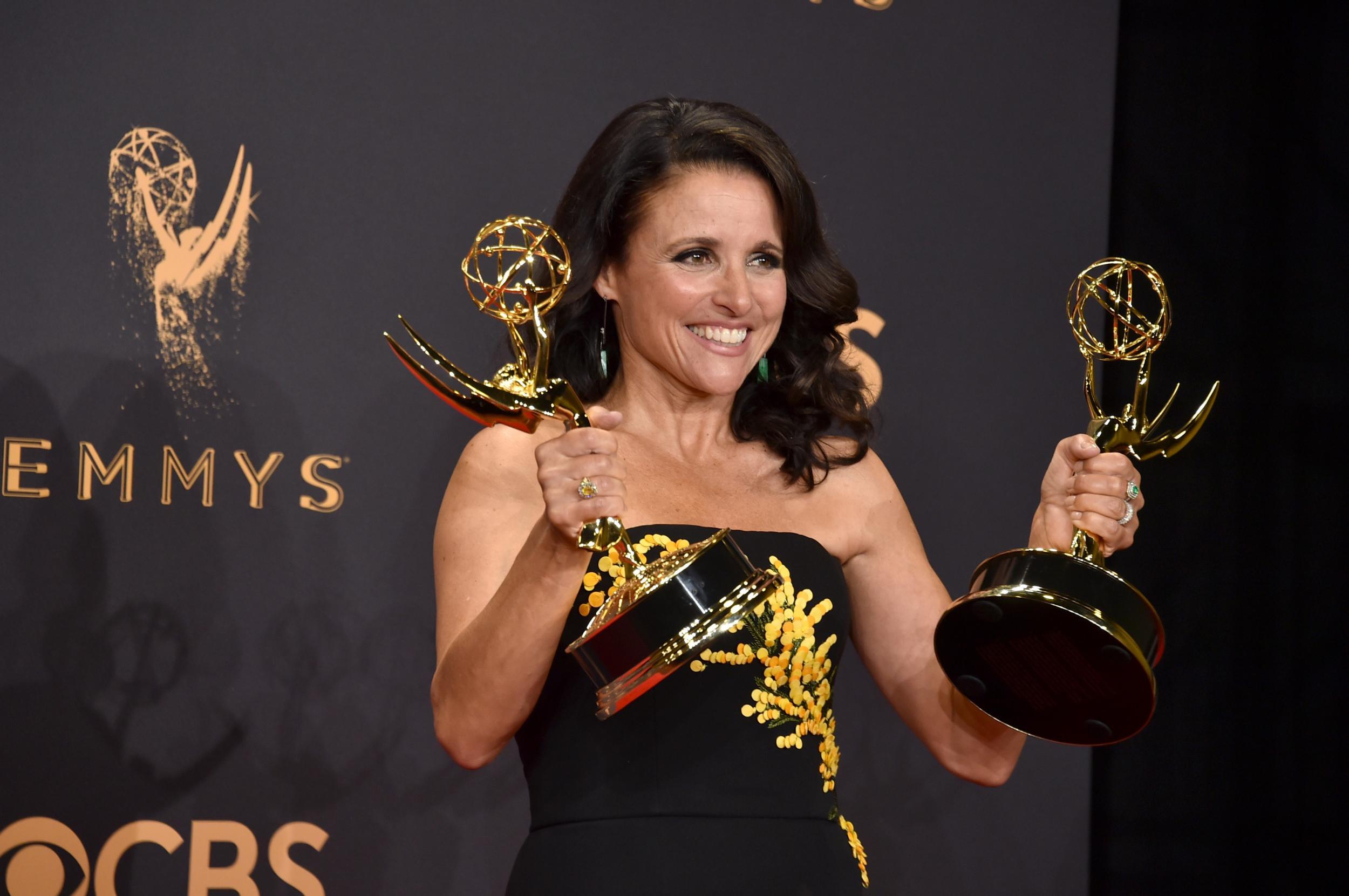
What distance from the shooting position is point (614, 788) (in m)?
1.57

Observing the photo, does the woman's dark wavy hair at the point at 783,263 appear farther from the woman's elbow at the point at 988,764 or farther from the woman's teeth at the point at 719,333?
the woman's elbow at the point at 988,764

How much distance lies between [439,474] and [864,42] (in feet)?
4.06

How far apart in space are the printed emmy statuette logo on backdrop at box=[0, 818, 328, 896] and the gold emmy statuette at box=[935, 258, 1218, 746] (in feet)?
4.81

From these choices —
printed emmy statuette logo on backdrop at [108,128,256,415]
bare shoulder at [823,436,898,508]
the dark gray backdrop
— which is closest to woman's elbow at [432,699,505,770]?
bare shoulder at [823,436,898,508]

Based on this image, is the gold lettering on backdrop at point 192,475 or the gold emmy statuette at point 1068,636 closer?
the gold emmy statuette at point 1068,636

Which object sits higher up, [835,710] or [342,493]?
[342,493]

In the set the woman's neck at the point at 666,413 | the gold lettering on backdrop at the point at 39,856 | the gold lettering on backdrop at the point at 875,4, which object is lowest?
the gold lettering on backdrop at the point at 39,856

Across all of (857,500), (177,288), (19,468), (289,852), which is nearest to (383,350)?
(177,288)

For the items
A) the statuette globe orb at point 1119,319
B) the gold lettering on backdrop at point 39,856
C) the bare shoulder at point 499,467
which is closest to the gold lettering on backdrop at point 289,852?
the gold lettering on backdrop at point 39,856

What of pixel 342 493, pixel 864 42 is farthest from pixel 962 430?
pixel 342 493

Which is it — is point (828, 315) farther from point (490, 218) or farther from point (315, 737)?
point (315, 737)

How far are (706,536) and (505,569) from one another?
252mm

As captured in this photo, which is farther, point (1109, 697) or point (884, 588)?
point (884, 588)

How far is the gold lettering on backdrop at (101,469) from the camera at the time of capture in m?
2.32
